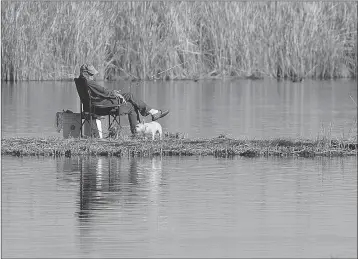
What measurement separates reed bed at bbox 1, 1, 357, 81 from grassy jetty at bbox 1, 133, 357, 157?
16.1m

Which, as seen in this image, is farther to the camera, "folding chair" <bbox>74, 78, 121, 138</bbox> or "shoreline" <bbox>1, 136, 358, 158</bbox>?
"folding chair" <bbox>74, 78, 121, 138</bbox>

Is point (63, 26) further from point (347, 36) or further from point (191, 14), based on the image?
point (347, 36)

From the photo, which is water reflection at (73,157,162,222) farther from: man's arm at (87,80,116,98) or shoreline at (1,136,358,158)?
man's arm at (87,80,116,98)

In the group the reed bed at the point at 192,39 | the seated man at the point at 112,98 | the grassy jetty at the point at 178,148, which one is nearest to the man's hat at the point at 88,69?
the seated man at the point at 112,98

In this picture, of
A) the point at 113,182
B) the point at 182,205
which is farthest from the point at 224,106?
the point at 182,205

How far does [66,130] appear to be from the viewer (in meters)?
18.7

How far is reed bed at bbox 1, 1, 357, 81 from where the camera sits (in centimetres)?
3412

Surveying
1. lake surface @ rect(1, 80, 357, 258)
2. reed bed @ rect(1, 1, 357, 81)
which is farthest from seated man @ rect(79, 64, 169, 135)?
reed bed @ rect(1, 1, 357, 81)

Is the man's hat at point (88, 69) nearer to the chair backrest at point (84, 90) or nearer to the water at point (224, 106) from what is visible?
the chair backrest at point (84, 90)

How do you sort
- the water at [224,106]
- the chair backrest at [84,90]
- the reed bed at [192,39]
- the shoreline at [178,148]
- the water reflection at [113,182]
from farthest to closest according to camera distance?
1. the reed bed at [192,39]
2. the water at [224,106]
3. the chair backrest at [84,90]
4. the shoreline at [178,148]
5. the water reflection at [113,182]

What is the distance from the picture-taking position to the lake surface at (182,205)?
36.2 ft

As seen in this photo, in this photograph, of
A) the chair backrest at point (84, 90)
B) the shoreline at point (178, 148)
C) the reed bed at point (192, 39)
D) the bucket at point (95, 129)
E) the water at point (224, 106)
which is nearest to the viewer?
the shoreline at point (178, 148)

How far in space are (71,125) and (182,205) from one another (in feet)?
18.7

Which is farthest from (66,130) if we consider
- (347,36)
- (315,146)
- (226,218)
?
(347,36)
